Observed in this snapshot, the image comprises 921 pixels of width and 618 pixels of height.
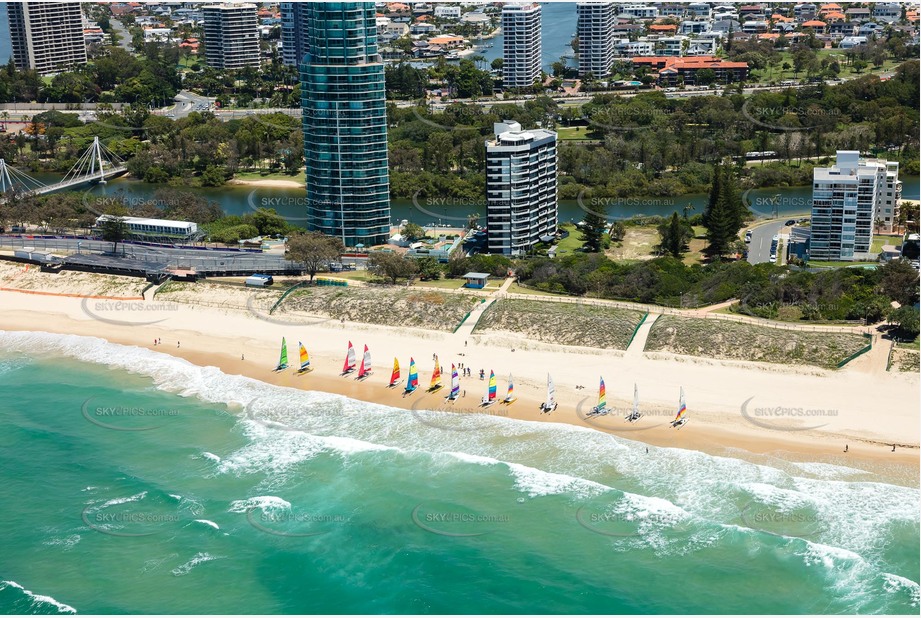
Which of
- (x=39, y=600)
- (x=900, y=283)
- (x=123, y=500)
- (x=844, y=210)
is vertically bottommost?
(x=39, y=600)

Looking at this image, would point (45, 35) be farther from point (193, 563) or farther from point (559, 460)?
point (559, 460)

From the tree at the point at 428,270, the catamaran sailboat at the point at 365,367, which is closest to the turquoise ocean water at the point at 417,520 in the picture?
the catamaran sailboat at the point at 365,367

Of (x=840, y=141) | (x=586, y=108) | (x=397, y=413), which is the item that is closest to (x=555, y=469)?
(x=397, y=413)

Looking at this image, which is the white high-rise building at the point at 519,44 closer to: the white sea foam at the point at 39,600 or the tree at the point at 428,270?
the tree at the point at 428,270

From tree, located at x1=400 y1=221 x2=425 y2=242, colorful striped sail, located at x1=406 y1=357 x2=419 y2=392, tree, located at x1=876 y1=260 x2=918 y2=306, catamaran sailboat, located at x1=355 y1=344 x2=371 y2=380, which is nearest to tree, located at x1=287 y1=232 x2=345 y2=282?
tree, located at x1=400 y1=221 x2=425 y2=242

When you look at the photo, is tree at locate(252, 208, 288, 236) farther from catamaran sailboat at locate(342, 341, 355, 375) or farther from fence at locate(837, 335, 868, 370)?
fence at locate(837, 335, 868, 370)

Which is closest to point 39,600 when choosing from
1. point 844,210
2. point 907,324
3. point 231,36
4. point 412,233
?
point 907,324
